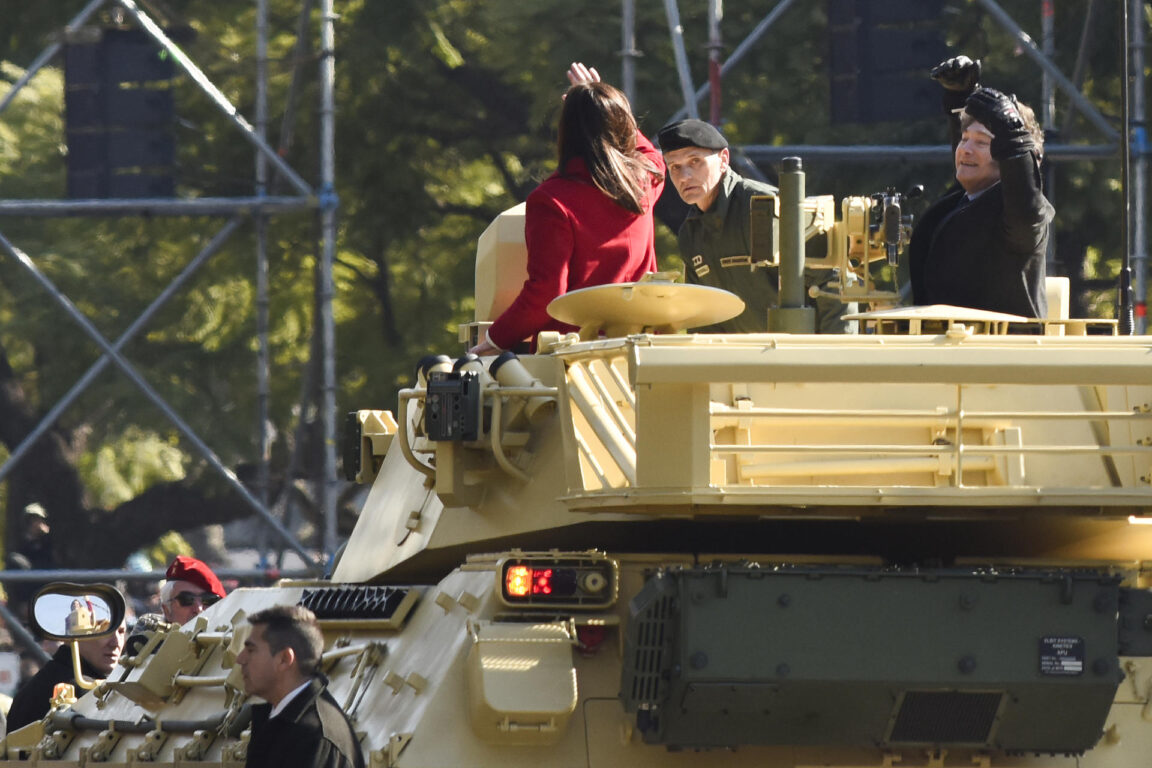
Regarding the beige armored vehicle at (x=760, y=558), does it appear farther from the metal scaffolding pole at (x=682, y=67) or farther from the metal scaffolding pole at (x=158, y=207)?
the metal scaffolding pole at (x=158, y=207)

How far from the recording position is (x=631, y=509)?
271 inches

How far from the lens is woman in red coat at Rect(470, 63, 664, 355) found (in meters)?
8.20

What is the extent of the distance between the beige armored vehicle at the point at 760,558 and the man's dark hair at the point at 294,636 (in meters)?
0.32

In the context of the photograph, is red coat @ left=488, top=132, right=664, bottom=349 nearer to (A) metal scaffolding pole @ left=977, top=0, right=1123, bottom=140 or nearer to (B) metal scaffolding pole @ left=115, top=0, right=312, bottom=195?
(A) metal scaffolding pole @ left=977, top=0, right=1123, bottom=140

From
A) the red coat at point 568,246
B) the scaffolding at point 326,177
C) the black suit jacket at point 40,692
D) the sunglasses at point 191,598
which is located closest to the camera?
the red coat at point 568,246

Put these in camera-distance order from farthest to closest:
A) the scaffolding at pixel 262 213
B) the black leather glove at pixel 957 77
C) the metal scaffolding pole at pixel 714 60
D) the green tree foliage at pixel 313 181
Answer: the green tree foliage at pixel 313 181 < the scaffolding at pixel 262 213 < the metal scaffolding pole at pixel 714 60 < the black leather glove at pixel 957 77

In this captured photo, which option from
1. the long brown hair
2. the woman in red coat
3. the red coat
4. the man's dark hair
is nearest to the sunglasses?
the woman in red coat

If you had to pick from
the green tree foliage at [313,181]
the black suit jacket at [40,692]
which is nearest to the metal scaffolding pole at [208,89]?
the green tree foliage at [313,181]

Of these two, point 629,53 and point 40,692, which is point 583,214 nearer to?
point 40,692

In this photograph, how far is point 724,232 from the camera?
29.6 feet

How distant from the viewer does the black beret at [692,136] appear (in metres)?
8.73

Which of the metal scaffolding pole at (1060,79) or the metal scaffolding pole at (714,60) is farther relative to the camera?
the metal scaffolding pole at (714,60)

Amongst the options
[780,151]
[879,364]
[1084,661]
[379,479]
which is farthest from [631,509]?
[780,151]

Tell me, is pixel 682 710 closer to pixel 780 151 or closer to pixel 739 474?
pixel 739 474
